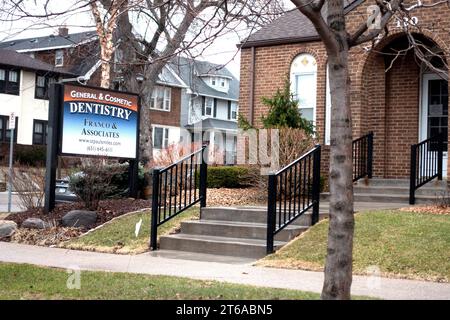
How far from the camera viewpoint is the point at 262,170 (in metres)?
13.8

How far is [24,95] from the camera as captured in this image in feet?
136

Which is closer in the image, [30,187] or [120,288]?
[120,288]

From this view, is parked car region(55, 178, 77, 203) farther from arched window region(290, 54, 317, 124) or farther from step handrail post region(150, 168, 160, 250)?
arched window region(290, 54, 317, 124)

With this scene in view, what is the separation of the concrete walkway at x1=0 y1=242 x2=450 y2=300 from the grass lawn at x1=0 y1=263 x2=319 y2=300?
65 cm

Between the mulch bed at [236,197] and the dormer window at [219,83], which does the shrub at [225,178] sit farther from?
the dormer window at [219,83]

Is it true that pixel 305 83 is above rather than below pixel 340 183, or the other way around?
above

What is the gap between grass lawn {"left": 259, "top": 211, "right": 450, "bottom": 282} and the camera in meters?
8.78

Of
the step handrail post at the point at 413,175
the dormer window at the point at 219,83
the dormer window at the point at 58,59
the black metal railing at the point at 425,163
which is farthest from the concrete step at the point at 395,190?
the dormer window at the point at 219,83

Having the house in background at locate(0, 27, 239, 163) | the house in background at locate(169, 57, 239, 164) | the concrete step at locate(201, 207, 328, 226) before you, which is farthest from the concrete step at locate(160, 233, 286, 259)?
the house in background at locate(169, 57, 239, 164)

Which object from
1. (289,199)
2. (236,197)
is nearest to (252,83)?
(236,197)

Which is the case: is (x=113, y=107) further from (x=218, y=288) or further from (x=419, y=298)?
(x=419, y=298)

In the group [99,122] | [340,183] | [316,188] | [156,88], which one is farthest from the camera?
[156,88]

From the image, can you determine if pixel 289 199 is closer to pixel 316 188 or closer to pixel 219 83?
pixel 316 188

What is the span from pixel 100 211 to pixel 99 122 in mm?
2031
